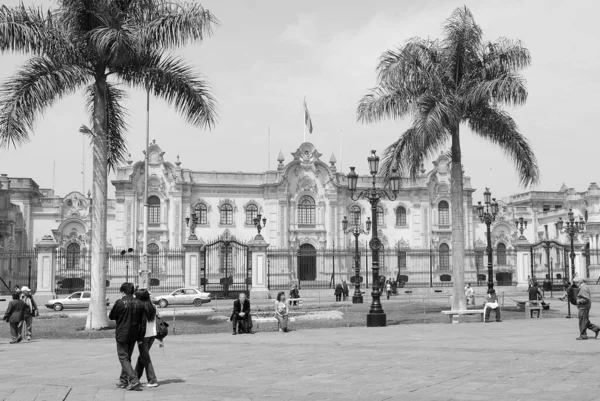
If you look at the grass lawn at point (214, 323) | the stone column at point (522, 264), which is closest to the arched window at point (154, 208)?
the stone column at point (522, 264)

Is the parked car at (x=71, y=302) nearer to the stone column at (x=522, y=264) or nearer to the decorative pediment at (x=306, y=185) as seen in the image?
the stone column at (x=522, y=264)

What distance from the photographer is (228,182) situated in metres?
54.8

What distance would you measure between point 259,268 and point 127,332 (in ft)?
85.3

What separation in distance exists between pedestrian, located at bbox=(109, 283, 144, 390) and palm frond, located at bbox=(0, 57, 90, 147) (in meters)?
8.97

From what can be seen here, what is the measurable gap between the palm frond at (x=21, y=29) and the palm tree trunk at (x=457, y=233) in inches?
479

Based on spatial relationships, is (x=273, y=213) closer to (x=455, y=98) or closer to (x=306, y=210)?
(x=306, y=210)

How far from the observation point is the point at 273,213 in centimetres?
5412

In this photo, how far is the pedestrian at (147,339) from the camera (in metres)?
9.43

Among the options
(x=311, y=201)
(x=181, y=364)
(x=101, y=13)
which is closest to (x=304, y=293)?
(x=311, y=201)

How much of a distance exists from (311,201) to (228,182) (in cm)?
669

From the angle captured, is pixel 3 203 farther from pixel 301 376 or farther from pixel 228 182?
pixel 301 376

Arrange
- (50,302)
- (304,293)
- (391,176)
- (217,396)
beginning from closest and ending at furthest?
(217,396) < (391,176) < (50,302) < (304,293)

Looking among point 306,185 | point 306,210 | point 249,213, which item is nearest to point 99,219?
point 249,213

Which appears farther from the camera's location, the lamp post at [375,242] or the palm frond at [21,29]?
the lamp post at [375,242]
